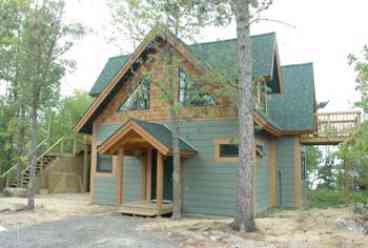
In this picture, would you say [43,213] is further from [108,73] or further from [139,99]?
[108,73]

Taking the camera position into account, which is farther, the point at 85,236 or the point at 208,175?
the point at 208,175

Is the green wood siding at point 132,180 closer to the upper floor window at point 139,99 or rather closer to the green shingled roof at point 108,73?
the upper floor window at point 139,99

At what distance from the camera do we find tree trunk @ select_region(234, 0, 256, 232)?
7.85 meters

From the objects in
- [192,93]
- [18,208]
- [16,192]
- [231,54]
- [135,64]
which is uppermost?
[135,64]

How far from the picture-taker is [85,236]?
7.43 m

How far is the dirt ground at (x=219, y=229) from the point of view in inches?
267

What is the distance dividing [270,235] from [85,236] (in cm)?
394

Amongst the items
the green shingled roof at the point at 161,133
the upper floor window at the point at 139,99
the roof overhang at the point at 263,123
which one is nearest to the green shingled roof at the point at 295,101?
the roof overhang at the point at 263,123

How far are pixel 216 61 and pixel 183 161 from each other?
3.39m

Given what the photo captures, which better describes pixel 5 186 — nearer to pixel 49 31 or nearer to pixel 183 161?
pixel 49 31

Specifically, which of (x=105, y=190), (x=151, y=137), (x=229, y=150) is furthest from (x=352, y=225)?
(x=105, y=190)

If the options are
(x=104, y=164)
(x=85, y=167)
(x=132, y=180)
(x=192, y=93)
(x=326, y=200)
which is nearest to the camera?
(x=192, y=93)

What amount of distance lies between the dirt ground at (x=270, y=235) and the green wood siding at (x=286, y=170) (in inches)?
130

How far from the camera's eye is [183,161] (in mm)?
11258
